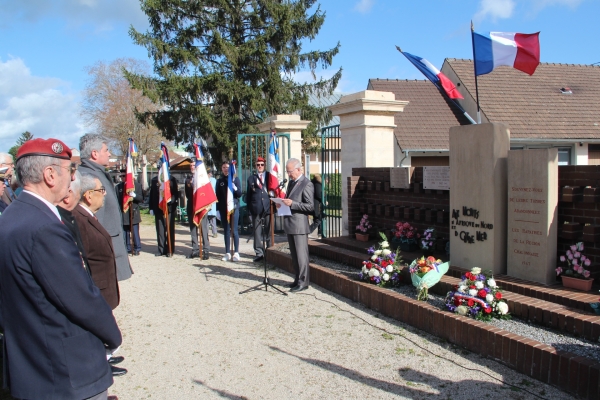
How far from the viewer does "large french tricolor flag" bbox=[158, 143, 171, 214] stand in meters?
10.6

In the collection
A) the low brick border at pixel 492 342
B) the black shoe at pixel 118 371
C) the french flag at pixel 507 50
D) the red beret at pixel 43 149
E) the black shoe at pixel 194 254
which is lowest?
the black shoe at pixel 118 371

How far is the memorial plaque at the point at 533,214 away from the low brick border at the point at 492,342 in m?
1.13

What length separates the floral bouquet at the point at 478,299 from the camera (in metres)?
4.78

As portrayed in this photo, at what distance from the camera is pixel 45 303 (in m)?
2.16

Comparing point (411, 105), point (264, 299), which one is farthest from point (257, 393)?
point (411, 105)

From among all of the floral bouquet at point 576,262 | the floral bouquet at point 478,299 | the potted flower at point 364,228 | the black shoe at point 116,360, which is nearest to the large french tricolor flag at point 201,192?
the potted flower at point 364,228

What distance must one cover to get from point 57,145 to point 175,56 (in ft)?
55.6

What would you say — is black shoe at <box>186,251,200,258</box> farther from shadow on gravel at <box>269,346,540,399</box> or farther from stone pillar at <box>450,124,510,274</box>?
shadow on gravel at <box>269,346,540,399</box>

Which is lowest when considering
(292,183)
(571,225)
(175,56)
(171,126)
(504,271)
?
(504,271)

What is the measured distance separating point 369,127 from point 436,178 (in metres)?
2.27

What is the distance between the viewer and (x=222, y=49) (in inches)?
691

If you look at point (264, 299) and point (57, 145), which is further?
point (264, 299)

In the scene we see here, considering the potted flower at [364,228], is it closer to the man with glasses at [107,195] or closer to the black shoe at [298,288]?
the black shoe at [298,288]

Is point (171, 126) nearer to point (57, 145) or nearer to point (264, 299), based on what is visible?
point (264, 299)
